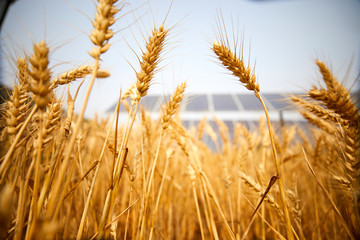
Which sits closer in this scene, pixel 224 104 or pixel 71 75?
pixel 71 75

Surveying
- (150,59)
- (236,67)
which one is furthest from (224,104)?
(150,59)

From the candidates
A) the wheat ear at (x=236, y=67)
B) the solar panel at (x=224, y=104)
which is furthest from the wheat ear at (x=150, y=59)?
the solar panel at (x=224, y=104)

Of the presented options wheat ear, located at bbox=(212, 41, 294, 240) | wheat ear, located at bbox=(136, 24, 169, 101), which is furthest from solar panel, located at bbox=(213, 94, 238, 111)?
wheat ear, located at bbox=(136, 24, 169, 101)

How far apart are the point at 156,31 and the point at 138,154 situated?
0.58 m

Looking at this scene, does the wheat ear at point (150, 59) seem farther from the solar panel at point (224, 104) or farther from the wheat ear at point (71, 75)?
the solar panel at point (224, 104)

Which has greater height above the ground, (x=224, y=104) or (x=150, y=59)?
(x=224, y=104)

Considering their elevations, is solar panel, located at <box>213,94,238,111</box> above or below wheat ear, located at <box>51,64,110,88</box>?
above

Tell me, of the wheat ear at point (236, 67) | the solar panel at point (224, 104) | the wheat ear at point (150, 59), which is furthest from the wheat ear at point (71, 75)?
the solar panel at point (224, 104)

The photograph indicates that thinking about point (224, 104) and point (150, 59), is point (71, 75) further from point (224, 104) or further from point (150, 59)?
point (224, 104)

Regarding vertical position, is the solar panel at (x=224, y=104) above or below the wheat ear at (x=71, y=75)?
above

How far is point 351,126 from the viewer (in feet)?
1.93

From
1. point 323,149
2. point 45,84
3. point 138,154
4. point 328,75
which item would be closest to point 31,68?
point 45,84

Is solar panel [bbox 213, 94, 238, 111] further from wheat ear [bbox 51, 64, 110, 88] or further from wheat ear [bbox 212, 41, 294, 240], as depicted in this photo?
wheat ear [bbox 51, 64, 110, 88]

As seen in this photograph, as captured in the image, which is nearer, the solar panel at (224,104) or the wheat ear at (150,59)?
the wheat ear at (150,59)
